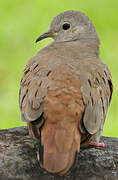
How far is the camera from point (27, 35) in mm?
12484

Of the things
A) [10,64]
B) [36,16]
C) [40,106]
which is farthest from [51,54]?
[36,16]

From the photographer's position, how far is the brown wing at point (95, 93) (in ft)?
18.9

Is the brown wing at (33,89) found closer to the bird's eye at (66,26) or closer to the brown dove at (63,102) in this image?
the brown dove at (63,102)

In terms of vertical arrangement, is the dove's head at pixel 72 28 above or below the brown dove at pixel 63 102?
above

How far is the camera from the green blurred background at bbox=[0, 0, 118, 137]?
10.5 metres

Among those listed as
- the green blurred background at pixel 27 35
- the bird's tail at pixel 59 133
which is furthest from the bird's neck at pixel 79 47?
the green blurred background at pixel 27 35

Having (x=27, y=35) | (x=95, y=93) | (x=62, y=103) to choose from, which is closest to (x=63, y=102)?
(x=62, y=103)

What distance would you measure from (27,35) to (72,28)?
4879mm

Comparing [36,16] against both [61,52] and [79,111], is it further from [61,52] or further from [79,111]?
[79,111]

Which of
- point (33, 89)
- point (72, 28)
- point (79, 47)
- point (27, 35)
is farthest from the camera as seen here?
point (27, 35)

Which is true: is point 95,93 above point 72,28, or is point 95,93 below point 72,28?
below

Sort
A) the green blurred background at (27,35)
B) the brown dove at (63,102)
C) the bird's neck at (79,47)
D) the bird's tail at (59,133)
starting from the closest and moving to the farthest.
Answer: the bird's tail at (59,133)
the brown dove at (63,102)
the bird's neck at (79,47)
the green blurred background at (27,35)

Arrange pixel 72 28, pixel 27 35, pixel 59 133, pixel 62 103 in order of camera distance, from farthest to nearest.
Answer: pixel 27 35 → pixel 72 28 → pixel 62 103 → pixel 59 133

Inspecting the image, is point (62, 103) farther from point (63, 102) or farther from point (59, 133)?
point (59, 133)
